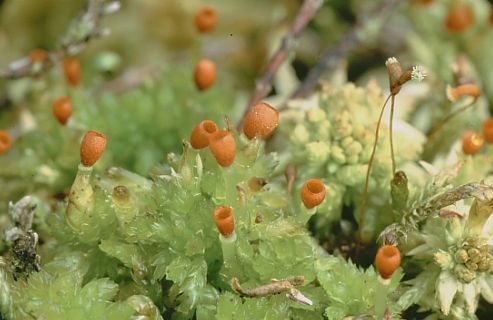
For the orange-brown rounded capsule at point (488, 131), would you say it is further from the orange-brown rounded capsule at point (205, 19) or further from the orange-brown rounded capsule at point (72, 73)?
the orange-brown rounded capsule at point (72, 73)

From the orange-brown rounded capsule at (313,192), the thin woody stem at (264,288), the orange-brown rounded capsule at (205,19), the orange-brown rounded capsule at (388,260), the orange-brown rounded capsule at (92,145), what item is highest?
the orange-brown rounded capsule at (92,145)

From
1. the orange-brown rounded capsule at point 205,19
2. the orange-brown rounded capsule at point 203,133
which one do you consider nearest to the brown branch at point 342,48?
the orange-brown rounded capsule at point 205,19

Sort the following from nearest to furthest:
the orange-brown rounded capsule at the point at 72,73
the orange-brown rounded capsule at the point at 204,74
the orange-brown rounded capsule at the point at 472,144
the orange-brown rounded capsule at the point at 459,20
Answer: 1. the orange-brown rounded capsule at the point at 472,144
2. the orange-brown rounded capsule at the point at 204,74
3. the orange-brown rounded capsule at the point at 72,73
4. the orange-brown rounded capsule at the point at 459,20

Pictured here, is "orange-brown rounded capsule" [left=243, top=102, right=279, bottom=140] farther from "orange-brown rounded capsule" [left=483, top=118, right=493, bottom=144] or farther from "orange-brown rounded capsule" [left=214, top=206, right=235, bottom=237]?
"orange-brown rounded capsule" [left=483, top=118, right=493, bottom=144]

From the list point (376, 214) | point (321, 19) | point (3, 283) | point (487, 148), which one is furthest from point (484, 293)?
point (321, 19)

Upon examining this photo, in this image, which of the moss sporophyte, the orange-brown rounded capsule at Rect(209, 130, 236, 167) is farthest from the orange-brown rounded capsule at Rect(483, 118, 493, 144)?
the orange-brown rounded capsule at Rect(209, 130, 236, 167)

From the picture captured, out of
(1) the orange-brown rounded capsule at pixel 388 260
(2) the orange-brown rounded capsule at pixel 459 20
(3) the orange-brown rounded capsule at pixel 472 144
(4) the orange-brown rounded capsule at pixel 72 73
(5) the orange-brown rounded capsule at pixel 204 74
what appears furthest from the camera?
(2) the orange-brown rounded capsule at pixel 459 20

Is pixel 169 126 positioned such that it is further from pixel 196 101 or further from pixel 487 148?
pixel 487 148
